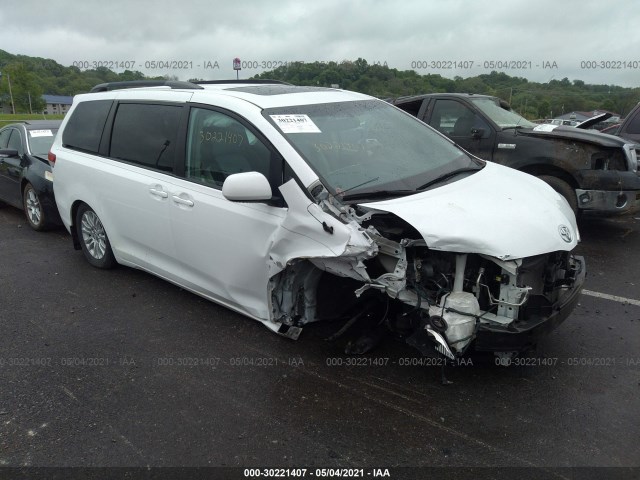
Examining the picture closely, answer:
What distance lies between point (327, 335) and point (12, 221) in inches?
235

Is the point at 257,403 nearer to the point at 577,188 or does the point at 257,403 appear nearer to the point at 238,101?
the point at 238,101

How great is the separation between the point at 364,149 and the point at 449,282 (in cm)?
117

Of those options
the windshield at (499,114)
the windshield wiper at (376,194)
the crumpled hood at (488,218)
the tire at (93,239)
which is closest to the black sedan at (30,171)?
the tire at (93,239)

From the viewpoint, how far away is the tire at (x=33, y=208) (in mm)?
6588

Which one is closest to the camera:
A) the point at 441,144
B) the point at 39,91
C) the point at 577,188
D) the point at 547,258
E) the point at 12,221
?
the point at 547,258

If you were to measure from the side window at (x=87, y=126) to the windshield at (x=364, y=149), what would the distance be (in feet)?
7.09

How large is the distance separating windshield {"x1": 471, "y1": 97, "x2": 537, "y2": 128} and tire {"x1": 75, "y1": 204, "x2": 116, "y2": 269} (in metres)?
5.02

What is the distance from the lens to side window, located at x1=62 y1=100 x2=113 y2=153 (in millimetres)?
4769

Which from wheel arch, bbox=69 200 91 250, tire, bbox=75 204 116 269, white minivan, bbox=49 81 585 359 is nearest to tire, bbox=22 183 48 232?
wheel arch, bbox=69 200 91 250

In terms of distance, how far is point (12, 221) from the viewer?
747 centimetres

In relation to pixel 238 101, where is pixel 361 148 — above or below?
below

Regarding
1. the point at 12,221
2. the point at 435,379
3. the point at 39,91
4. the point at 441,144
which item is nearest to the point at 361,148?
the point at 441,144

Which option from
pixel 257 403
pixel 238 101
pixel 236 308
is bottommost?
pixel 257 403

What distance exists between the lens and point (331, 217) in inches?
118
